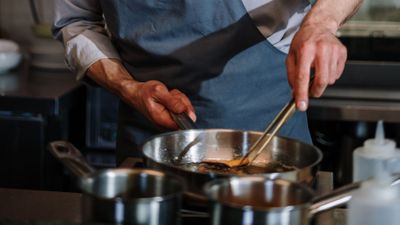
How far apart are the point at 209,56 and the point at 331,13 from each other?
0.78ft

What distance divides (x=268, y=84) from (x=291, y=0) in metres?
0.16

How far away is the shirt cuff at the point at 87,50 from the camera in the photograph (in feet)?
4.58

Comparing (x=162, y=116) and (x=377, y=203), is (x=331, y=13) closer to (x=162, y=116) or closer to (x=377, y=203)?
(x=162, y=116)

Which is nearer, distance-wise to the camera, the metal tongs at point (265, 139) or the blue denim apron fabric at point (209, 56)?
the metal tongs at point (265, 139)

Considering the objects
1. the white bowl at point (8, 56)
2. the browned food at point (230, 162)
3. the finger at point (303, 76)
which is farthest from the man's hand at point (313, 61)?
the white bowl at point (8, 56)

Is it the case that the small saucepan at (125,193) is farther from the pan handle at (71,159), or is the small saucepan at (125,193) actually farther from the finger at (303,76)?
the finger at (303,76)

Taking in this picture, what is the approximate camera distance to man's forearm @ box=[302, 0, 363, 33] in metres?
1.16

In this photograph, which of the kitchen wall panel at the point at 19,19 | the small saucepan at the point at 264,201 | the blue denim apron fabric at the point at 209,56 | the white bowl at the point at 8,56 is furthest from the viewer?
the kitchen wall panel at the point at 19,19

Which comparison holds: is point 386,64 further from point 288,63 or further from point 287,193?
→ point 287,193

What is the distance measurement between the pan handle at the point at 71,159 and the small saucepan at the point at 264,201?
14 centimetres

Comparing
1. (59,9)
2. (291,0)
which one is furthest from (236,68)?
(59,9)

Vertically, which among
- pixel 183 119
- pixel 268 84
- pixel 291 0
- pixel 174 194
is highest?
pixel 291 0

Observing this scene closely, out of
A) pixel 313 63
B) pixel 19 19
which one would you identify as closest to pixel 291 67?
pixel 313 63

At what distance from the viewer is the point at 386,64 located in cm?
200
